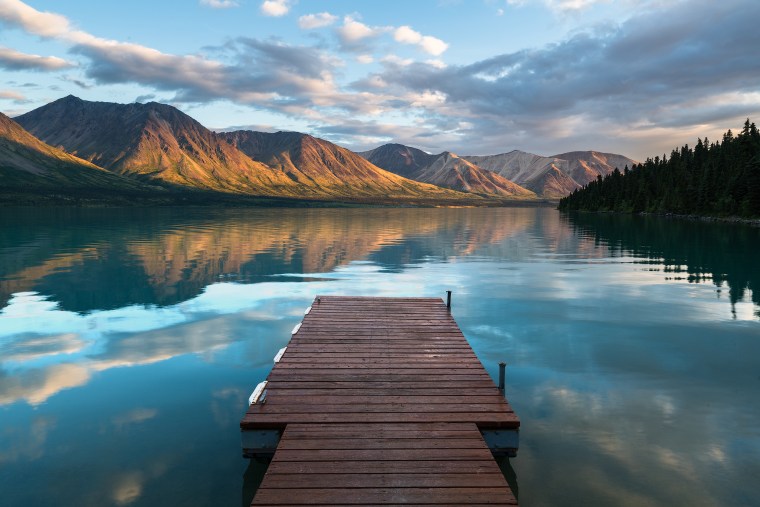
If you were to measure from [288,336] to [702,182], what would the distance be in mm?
145736

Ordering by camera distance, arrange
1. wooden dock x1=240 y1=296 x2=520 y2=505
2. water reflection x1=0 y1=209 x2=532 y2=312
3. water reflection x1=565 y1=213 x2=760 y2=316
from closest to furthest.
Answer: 1. wooden dock x1=240 y1=296 x2=520 y2=505
2. water reflection x1=0 y1=209 x2=532 y2=312
3. water reflection x1=565 y1=213 x2=760 y2=316

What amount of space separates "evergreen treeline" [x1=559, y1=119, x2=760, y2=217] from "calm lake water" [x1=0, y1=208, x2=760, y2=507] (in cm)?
8265

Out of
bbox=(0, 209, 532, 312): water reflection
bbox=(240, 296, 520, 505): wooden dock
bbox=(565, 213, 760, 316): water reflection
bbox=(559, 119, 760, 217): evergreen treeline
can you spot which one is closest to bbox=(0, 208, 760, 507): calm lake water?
bbox=(0, 209, 532, 312): water reflection

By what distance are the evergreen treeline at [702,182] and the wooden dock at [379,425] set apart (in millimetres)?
125536

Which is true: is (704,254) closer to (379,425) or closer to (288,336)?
(288,336)

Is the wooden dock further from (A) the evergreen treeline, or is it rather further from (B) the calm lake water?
(A) the evergreen treeline

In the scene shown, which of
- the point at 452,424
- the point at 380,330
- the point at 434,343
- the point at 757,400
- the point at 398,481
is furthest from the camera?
the point at 380,330

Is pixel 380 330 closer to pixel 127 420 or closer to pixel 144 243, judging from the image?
pixel 127 420

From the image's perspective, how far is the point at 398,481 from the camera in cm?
963

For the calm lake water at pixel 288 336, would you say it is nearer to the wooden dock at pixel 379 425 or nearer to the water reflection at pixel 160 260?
the water reflection at pixel 160 260

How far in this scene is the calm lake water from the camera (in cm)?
1216

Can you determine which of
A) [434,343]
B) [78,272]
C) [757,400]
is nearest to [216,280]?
[78,272]

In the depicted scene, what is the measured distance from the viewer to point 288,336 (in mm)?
25125

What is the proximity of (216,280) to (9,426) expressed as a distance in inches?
1055
